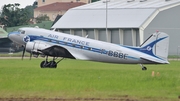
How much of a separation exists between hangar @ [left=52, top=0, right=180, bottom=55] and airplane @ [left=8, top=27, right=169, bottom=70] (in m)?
43.0

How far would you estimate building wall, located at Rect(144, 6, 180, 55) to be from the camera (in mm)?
94125

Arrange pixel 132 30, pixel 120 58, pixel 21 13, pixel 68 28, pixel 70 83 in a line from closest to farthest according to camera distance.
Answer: pixel 70 83, pixel 120 58, pixel 132 30, pixel 68 28, pixel 21 13

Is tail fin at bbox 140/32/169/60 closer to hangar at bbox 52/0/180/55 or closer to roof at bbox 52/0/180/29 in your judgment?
hangar at bbox 52/0/180/55

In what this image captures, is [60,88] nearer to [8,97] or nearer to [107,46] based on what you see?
[8,97]

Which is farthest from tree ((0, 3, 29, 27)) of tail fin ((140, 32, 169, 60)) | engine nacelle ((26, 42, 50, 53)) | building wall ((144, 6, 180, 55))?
tail fin ((140, 32, 169, 60))

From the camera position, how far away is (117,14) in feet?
334

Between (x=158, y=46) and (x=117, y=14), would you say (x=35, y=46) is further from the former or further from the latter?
(x=117, y=14)

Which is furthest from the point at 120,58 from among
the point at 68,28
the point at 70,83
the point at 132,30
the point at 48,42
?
the point at 68,28

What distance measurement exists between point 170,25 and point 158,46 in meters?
53.1

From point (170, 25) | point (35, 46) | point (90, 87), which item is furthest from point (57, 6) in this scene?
point (90, 87)

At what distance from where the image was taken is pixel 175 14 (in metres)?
95.5

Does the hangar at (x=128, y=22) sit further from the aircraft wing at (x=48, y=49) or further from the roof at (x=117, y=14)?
the aircraft wing at (x=48, y=49)

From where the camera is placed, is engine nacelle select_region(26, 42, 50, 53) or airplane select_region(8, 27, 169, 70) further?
engine nacelle select_region(26, 42, 50, 53)

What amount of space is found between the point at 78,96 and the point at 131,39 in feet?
234
